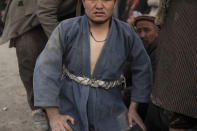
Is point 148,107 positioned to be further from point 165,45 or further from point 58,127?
point 165,45

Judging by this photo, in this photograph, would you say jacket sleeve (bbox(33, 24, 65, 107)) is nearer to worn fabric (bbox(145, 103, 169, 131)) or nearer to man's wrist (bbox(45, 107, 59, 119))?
man's wrist (bbox(45, 107, 59, 119))

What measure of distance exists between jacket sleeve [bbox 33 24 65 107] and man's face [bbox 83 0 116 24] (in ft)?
0.84

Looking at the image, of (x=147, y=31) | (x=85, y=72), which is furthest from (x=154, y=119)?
(x=85, y=72)

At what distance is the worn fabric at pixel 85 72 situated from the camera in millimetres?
2096

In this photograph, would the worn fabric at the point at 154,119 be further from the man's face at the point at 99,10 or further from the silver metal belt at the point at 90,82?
the man's face at the point at 99,10

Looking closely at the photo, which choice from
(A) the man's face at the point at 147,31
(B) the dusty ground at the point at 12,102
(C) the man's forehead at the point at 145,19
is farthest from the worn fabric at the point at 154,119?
(B) the dusty ground at the point at 12,102

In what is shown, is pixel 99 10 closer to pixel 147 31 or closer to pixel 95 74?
pixel 95 74

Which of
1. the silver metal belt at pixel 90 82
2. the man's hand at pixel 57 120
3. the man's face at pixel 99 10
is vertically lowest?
the man's hand at pixel 57 120

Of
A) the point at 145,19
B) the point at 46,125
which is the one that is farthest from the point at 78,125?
the point at 145,19

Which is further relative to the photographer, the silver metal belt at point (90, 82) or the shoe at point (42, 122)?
the shoe at point (42, 122)

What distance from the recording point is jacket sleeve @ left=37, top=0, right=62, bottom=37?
2.71m

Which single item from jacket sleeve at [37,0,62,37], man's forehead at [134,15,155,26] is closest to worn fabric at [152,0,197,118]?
jacket sleeve at [37,0,62,37]

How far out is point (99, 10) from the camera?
6.80ft

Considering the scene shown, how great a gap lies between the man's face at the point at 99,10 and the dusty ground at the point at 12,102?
1917 mm
